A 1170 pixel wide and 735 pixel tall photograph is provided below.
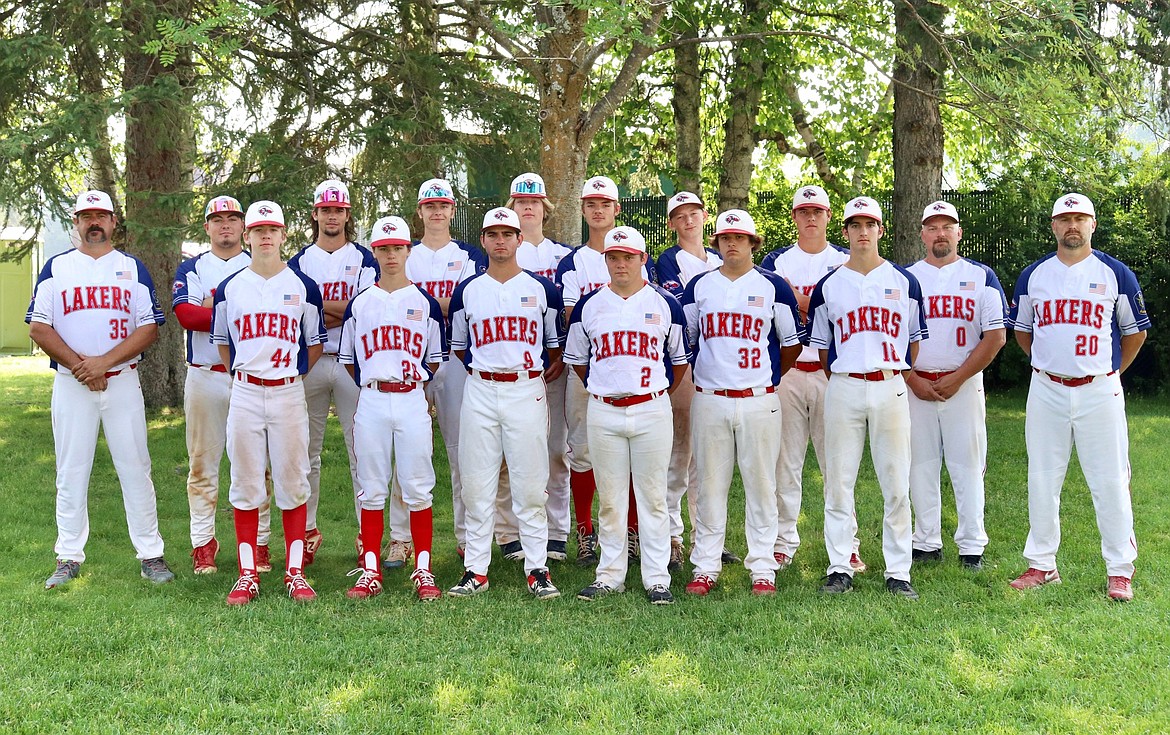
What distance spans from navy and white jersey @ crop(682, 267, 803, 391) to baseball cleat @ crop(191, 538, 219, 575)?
10.8ft

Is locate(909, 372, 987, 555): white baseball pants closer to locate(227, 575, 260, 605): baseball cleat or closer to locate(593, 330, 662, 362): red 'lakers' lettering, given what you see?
locate(593, 330, 662, 362): red 'lakers' lettering

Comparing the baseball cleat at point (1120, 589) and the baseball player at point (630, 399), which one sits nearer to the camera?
the baseball cleat at point (1120, 589)

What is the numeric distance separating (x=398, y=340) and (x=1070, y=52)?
645cm

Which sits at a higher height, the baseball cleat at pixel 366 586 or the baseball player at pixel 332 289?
the baseball player at pixel 332 289

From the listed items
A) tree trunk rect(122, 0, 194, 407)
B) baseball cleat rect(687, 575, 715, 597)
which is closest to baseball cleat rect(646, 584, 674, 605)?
baseball cleat rect(687, 575, 715, 597)

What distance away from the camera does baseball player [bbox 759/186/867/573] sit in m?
6.65

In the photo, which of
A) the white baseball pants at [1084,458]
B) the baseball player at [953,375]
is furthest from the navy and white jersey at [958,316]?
the white baseball pants at [1084,458]

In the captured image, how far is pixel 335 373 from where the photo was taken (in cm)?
685

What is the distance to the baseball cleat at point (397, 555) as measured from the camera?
686 centimetres

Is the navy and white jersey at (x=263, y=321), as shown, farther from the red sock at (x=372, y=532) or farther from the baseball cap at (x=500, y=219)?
the baseball cap at (x=500, y=219)

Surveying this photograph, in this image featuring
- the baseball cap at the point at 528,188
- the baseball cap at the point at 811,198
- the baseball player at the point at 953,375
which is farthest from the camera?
the baseball cap at the point at 528,188

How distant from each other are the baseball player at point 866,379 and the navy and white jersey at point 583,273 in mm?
1215

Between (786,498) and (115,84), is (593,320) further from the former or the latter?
(115,84)

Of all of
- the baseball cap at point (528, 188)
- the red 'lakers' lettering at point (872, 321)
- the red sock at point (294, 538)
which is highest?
the baseball cap at point (528, 188)
